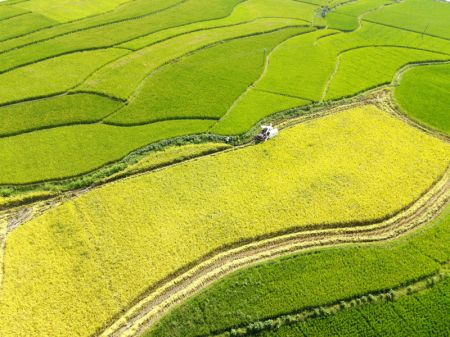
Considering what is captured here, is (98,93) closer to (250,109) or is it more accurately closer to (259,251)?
(250,109)

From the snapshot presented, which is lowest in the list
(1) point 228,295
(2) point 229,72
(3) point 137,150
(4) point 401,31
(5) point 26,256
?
(1) point 228,295

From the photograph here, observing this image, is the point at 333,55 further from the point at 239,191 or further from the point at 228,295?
the point at 228,295

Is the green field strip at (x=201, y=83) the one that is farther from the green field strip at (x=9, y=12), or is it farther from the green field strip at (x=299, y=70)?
the green field strip at (x=9, y=12)

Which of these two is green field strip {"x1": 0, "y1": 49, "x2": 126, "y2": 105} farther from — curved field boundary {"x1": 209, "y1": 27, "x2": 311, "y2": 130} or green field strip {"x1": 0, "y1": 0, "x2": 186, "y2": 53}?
curved field boundary {"x1": 209, "y1": 27, "x2": 311, "y2": 130}

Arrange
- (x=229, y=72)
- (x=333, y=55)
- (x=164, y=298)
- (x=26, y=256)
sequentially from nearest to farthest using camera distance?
(x=164, y=298) → (x=26, y=256) → (x=229, y=72) → (x=333, y=55)

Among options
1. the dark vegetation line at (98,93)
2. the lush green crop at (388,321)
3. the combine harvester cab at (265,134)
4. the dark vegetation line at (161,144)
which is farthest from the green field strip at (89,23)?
the lush green crop at (388,321)

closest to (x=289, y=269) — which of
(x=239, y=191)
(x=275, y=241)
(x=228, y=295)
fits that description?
(x=275, y=241)

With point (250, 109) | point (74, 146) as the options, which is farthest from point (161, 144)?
point (250, 109)
